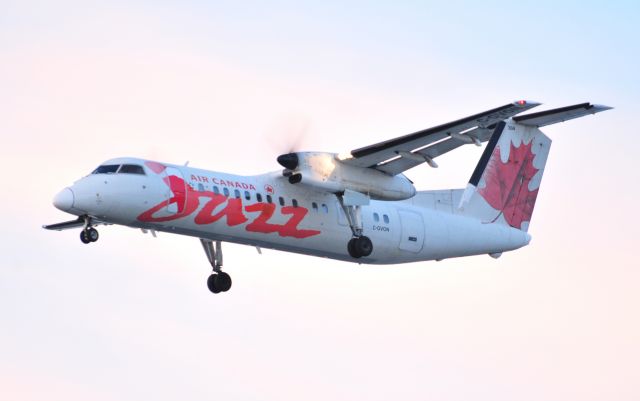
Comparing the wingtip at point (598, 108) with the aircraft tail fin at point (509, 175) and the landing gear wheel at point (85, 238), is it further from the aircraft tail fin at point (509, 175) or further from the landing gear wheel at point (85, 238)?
the landing gear wheel at point (85, 238)

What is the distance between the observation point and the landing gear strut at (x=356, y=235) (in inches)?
1032

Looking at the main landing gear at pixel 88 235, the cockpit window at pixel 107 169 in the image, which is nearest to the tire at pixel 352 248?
the cockpit window at pixel 107 169

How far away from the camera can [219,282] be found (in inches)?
1063

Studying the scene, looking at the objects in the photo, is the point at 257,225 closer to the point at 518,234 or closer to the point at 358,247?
the point at 358,247

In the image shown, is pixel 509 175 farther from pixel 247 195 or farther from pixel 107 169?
pixel 107 169

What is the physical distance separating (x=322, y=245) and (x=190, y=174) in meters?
3.39

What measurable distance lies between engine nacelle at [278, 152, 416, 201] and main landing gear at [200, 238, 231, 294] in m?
2.55

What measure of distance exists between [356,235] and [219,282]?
3.17 meters

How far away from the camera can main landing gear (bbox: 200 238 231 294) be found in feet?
88.4

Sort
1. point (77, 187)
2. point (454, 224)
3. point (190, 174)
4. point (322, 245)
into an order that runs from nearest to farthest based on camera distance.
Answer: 1. point (77, 187)
2. point (190, 174)
3. point (322, 245)
4. point (454, 224)

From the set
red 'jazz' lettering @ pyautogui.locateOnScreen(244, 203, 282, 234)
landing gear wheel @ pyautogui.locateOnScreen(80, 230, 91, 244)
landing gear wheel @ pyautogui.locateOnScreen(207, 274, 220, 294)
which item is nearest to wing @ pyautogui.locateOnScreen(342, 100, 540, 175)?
red 'jazz' lettering @ pyautogui.locateOnScreen(244, 203, 282, 234)

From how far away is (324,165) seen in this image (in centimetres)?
2588

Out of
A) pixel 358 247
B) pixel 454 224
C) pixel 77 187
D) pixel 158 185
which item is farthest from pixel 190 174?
pixel 454 224

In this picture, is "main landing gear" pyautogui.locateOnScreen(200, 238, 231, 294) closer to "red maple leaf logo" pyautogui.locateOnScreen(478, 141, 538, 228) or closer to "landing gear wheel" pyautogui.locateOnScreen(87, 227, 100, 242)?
"landing gear wheel" pyautogui.locateOnScreen(87, 227, 100, 242)
